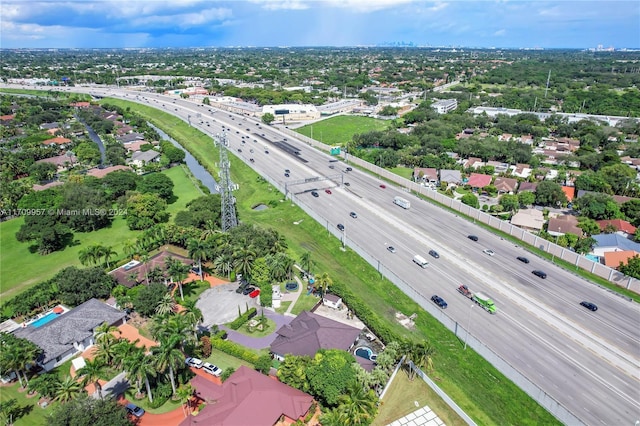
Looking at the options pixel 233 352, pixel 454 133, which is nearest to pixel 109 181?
pixel 233 352

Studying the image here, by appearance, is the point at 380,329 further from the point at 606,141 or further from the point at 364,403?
the point at 606,141

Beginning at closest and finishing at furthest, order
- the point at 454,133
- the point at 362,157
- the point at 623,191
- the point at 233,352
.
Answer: the point at 233,352
the point at 623,191
the point at 362,157
the point at 454,133

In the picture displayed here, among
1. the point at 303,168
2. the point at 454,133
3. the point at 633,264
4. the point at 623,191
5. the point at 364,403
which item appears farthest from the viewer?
the point at 454,133

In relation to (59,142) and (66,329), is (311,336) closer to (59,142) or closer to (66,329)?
(66,329)

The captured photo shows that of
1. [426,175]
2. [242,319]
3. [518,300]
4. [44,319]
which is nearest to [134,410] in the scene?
[242,319]

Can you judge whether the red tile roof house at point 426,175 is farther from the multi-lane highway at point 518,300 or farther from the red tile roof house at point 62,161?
the red tile roof house at point 62,161

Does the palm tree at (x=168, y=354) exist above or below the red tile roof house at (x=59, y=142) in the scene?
below

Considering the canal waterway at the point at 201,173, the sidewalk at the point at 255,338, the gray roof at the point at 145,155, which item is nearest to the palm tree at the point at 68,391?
the sidewalk at the point at 255,338
